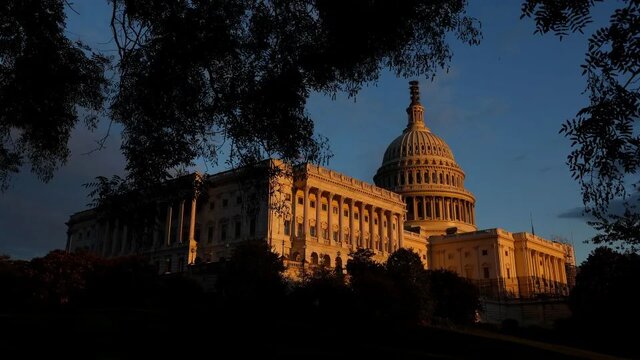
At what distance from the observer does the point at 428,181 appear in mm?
140625

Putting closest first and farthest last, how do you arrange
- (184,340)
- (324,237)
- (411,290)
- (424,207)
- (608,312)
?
(184,340) → (608,312) → (411,290) → (324,237) → (424,207)

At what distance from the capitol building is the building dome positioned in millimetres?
240

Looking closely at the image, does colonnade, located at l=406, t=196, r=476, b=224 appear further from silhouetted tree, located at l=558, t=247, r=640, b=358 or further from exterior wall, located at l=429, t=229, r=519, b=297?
silhouetted tree, located at l=558, t=247, r=640, b=358

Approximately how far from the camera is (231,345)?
54.6 ft

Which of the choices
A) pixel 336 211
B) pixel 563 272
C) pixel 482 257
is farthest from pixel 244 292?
pixel 563 272

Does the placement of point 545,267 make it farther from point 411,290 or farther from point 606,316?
point 411,290

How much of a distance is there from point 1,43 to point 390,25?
1080 cm

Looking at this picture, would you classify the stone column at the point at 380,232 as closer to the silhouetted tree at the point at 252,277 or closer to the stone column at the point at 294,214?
the stone column at the point at 294,214

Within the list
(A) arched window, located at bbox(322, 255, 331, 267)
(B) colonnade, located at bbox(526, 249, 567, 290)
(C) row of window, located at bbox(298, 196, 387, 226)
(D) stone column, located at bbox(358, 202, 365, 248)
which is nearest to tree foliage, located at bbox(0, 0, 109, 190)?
(A) arched window, located at bbox(322, 255, 331, 267)

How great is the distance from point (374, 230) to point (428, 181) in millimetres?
43873

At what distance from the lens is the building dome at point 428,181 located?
137m

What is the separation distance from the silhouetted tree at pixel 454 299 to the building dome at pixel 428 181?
61292mm

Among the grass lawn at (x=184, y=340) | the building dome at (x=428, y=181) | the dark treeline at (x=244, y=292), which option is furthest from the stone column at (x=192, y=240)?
the grass lawn at (x=184, y=340)

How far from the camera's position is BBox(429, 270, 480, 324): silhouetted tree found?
66625mm
